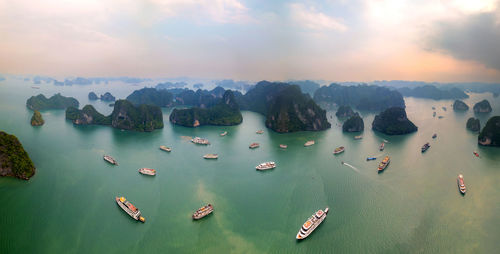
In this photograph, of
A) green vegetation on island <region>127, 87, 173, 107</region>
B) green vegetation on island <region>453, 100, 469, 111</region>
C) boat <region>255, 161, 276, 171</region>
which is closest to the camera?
boat <region>255, 161, 276, 171</region>

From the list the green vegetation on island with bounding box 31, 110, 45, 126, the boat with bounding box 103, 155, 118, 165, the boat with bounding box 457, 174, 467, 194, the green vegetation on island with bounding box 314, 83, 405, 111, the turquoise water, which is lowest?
the turquoise water

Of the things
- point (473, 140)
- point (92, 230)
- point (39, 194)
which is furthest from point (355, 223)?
point (473, 140)

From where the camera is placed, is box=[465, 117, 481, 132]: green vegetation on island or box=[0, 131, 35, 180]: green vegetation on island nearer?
box=[0, 131, 35, 180]: green vegetation on island

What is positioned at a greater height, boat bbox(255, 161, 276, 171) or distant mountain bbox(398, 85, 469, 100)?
distant mountain bbox(398, 85, 469, 100)

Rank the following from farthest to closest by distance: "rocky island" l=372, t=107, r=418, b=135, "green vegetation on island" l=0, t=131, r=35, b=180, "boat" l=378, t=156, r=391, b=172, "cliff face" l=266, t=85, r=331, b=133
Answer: "cliff face" l=266, t=85, r=331, b=133, "rocky island" l=372, t=107, r=418, b=135, "boat" l=378, t=156, r=391, b=172, "green vegetation on island" l=0, t=131, r=35, b=180

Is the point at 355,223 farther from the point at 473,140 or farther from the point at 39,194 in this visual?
the point at 473,140

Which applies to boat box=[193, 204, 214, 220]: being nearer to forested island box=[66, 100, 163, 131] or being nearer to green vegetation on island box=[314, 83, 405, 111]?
forested island box=[66, 100, 163, 131]

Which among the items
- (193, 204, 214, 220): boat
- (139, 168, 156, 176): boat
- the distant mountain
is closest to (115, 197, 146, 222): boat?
(193, 204, 214, 220): boat

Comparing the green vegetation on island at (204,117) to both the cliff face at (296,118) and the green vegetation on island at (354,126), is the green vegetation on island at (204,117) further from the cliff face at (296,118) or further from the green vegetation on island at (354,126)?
the green vegetation on island at (354,126)

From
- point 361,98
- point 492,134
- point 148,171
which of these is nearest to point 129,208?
point 148,171
